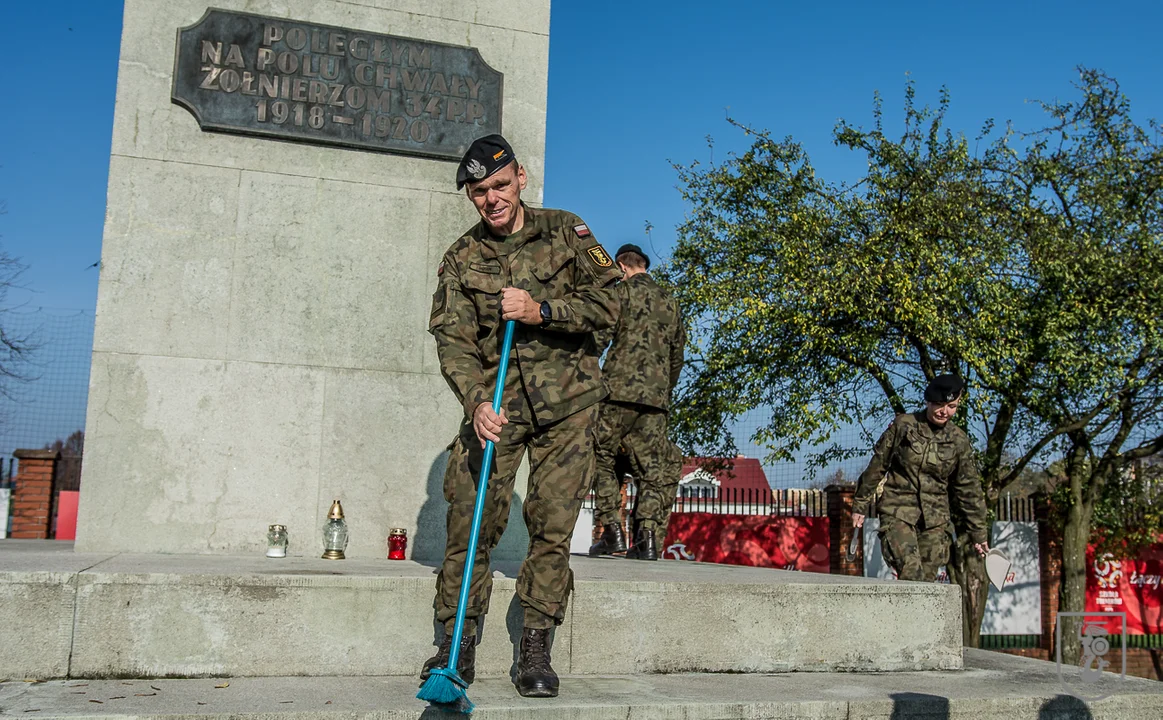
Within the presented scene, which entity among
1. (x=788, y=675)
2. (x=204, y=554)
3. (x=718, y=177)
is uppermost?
(x=718, y=177)

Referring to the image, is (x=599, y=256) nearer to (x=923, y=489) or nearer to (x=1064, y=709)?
(x=1064, y=709)

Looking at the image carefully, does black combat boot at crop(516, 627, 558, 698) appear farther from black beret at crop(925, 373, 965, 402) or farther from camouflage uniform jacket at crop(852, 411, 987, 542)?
→ black beret at crop(925, 373, 965, 402)

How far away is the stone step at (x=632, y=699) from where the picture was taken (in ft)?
11.4

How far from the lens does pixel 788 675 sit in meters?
4.69

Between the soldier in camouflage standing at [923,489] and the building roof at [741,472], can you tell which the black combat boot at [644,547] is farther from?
the building roof at [741,472]

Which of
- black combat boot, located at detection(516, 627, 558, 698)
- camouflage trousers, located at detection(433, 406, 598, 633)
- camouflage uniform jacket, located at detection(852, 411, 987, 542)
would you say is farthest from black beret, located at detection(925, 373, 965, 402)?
black combat boot, located at detection(516, 627, 558, 698)

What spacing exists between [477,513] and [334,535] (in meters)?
1.99

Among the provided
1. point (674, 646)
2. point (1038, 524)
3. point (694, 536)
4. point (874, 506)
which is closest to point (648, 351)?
point (874, 506)

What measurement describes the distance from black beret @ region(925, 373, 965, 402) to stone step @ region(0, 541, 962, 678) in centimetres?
244

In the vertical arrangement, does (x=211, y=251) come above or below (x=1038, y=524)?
above

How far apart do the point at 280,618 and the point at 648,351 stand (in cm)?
367

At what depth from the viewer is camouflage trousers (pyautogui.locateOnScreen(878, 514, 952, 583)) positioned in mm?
A: 7312

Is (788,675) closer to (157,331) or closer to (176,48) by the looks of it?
(157,331)

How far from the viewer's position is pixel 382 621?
4293 millimetres
